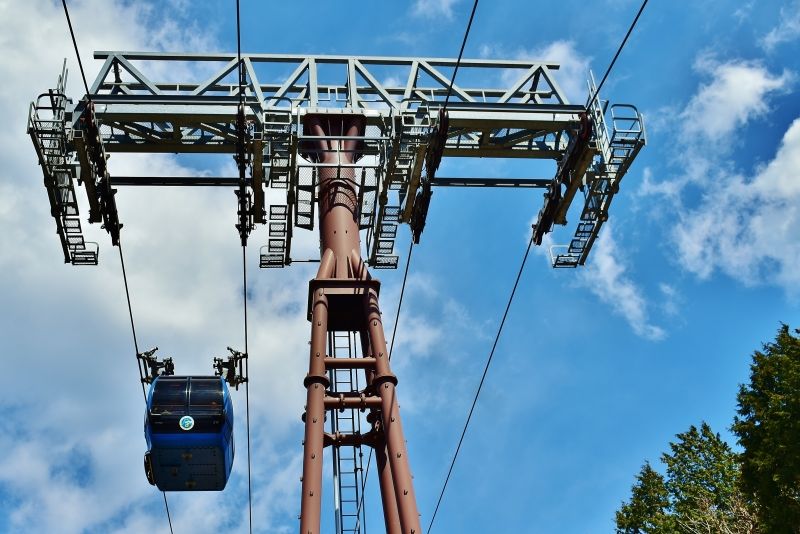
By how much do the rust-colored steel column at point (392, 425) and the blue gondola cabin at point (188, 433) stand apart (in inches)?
250

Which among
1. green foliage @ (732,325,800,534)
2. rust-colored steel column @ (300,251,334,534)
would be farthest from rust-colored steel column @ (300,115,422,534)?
green foliage @ (732,325,800,534)

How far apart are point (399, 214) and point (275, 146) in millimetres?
2513

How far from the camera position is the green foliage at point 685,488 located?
110ft

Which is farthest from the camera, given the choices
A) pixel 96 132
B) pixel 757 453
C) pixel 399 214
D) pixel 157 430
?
pixel 757 453

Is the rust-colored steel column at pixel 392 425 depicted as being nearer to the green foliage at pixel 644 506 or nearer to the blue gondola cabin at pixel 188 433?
the blue gondola cabin at pixel 188 433

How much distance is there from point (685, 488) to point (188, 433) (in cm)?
2336

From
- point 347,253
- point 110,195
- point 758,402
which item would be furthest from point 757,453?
point 110,195

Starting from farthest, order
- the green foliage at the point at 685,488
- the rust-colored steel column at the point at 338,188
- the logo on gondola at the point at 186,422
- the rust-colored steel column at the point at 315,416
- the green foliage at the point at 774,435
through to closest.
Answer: the green foliage at the point at 685,488, the green foliage at the point at 774,435, the logo on gondola at the point at 186,422, the rust-colored steel column at the point at 338,188, the rust-colored steel column at the point at 315,416

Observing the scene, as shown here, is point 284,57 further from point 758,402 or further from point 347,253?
point 758,402

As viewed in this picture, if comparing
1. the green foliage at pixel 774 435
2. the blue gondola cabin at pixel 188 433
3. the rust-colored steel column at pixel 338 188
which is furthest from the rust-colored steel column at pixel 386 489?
the green foliage at pixel 774 435

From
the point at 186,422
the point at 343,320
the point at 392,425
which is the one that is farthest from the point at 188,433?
the point at 392,425

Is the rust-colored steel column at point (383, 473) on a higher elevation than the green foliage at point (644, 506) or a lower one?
lower

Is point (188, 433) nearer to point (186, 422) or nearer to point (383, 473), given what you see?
point (186, 422)

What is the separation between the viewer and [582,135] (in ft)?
49.7
